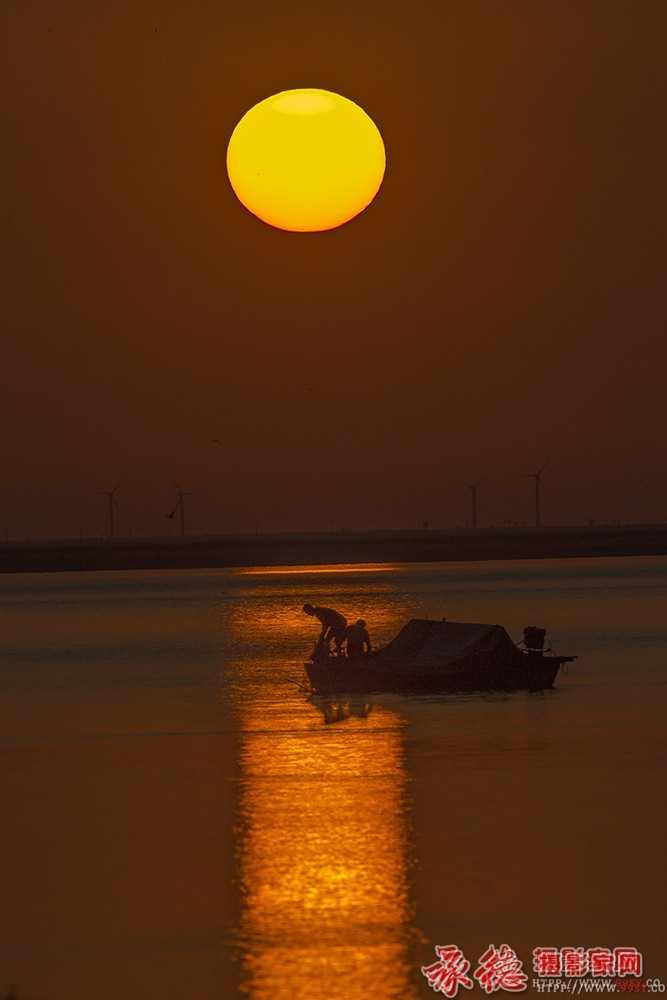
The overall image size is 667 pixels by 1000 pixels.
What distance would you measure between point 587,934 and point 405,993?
11.4 feet

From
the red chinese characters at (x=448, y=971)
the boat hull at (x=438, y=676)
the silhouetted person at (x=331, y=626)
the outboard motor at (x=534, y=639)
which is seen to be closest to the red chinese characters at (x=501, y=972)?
the red chinese characters at (x=448, y=971)

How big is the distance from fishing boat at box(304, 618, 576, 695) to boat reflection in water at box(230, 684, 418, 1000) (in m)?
10.2

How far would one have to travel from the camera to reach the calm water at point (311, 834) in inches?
850

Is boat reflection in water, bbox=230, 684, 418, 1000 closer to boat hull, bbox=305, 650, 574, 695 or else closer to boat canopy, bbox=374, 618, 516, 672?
boat hull, bbox=305, 650, 574, 695

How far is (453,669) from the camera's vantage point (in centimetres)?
5328

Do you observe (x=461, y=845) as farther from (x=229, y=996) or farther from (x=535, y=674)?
(x=535, y=674)

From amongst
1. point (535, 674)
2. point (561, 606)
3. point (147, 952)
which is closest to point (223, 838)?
point (147, 952)

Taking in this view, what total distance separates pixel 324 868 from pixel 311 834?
8.75 ft

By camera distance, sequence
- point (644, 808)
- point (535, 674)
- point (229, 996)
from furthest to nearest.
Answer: point (535, 674) → point (644, 808) → point (229, 996)

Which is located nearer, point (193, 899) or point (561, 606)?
point (193, 899)

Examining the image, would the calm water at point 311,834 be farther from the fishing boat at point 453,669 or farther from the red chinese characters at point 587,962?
the fishing boat at point 453,669

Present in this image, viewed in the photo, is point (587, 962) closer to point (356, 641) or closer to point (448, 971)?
point (448, 971)

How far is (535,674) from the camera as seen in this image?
53.9m

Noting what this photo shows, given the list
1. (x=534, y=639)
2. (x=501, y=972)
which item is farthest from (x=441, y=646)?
(x=501, y=972)
